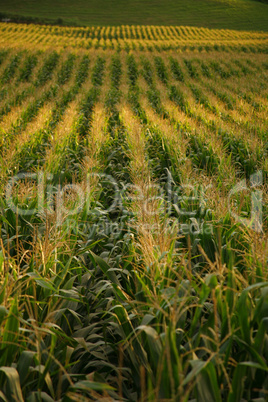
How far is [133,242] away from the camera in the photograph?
264 centimetres

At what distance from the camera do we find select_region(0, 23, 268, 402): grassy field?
157 cm

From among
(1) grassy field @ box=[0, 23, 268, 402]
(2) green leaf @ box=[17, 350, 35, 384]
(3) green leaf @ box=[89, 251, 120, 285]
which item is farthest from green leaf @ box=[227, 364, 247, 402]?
(3) green leaf @ box=[89, 251, 120, 285]

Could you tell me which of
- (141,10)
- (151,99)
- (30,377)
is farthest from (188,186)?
(141,10)

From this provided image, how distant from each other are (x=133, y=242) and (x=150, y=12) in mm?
57300

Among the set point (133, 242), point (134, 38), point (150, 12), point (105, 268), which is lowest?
point (105, 268)

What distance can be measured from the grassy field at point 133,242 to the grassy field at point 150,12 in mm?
32113

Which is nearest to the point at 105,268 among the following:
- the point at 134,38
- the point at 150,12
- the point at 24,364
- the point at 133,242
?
the point at 133,242

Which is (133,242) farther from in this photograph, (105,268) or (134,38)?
(134,38)

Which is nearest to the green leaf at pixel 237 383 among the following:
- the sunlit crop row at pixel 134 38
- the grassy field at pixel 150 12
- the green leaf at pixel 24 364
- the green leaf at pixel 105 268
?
the green leaf at pixel 24 364

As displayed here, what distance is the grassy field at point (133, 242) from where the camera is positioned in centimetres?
157

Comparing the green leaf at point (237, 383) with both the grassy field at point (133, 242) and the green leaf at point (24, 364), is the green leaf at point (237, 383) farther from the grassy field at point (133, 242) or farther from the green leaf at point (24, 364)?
the green leaf at point (24, 364)

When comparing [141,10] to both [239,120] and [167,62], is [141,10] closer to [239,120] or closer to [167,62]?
[167,62]

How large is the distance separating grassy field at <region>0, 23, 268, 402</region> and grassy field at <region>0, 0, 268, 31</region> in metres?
32.1

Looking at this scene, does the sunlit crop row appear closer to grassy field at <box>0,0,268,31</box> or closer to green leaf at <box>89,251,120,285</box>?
grassy field at <box>0,0,268,31</box>
